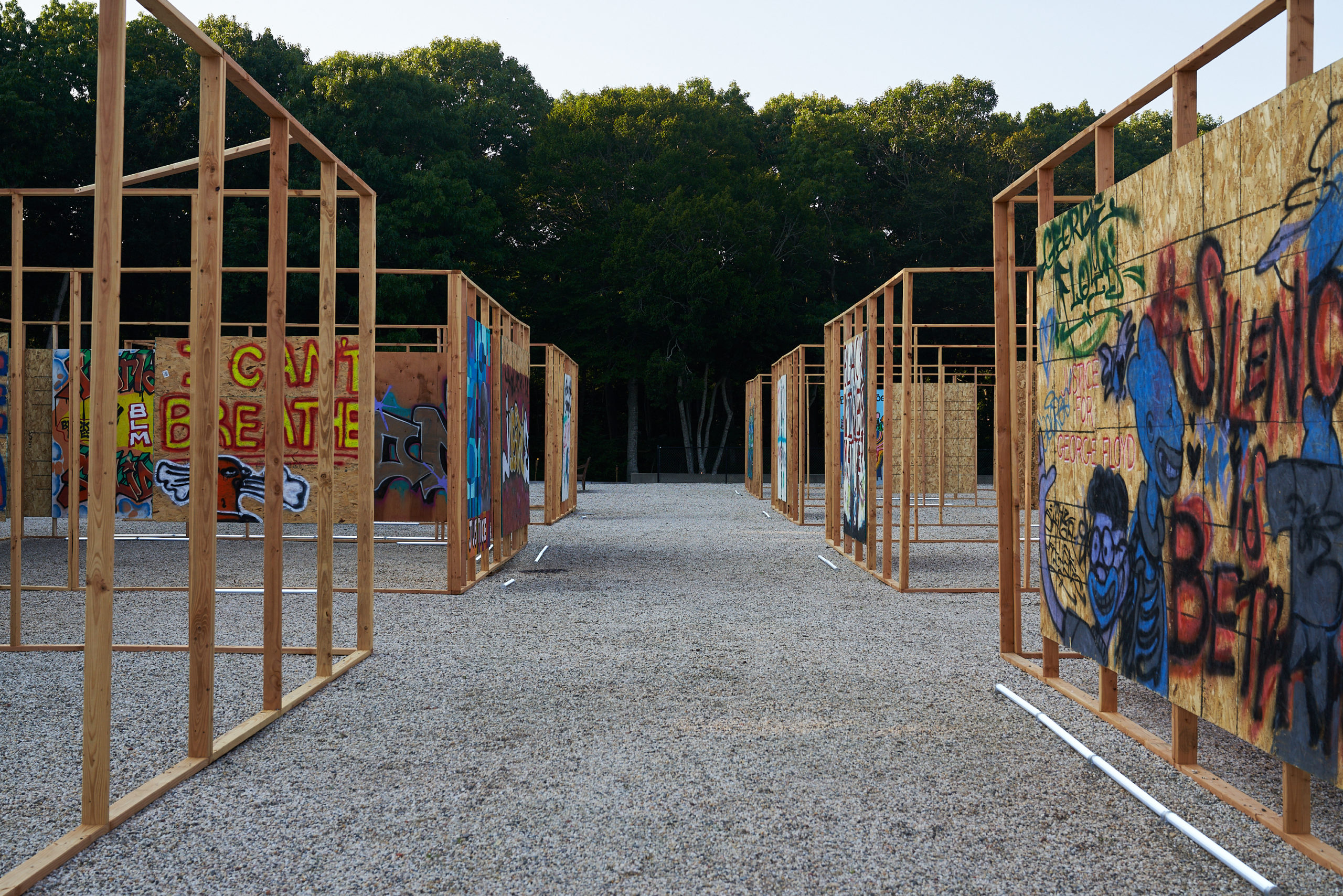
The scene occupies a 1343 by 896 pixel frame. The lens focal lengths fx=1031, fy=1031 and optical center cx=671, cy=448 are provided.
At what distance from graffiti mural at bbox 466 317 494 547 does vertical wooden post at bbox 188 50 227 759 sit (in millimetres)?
4874

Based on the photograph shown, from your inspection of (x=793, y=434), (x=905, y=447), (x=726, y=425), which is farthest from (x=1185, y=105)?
(x=726, y=425)

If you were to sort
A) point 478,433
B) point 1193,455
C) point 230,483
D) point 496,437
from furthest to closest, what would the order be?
1. point 230,483
2. point 496,437
3. point 478,433
4. point 1193,455

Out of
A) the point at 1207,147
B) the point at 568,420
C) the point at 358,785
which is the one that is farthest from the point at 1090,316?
the point at 568,420

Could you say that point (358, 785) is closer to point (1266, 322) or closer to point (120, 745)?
point (120, 745)

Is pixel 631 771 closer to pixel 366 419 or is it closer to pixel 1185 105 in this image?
pixel 366 419

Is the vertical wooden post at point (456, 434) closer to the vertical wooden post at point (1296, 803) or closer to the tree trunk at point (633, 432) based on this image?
the vertical wooden post at point (1296, 803)

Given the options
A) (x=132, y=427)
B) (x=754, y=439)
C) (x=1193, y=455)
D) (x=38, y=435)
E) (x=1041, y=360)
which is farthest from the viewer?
(x=754, y=439)

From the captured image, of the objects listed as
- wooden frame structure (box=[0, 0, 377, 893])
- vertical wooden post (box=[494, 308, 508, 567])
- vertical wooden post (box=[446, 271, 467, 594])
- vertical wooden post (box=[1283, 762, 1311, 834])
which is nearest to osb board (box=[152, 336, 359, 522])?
vertical wooden post (box=[494, 308, 508, 567])

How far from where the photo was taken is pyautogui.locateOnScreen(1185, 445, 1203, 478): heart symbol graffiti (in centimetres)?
385

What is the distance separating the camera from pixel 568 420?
65.3ft

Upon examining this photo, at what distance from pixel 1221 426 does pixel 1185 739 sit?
1418mm

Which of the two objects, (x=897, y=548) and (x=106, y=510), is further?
(x=897, y=548)

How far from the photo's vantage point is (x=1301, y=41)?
3367 mm

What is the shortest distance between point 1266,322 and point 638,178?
37.5 m
